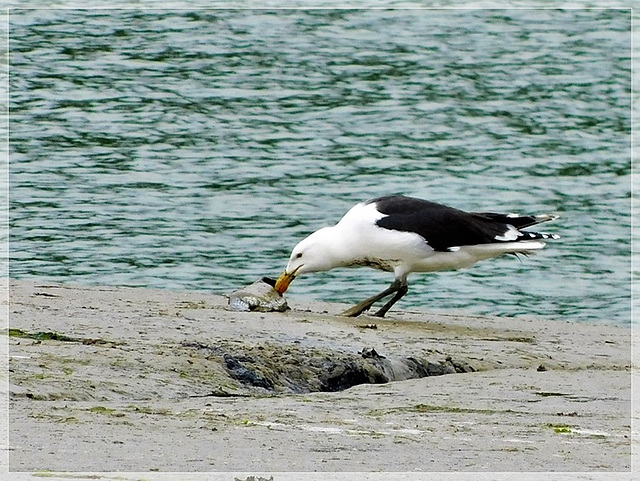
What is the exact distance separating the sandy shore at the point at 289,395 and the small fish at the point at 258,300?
22 centimetres

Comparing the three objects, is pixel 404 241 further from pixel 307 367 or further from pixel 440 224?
pixel 307 367

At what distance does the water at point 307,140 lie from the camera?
1473cm

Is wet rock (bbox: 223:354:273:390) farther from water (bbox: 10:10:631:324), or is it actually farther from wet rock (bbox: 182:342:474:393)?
water (bbox: 10:10:631:324)

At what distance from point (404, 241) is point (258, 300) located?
3.58ft

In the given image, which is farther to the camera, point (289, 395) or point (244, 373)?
point (244, 373)

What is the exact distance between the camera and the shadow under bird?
10.6 metres

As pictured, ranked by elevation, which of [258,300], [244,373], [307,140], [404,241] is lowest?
[307,140]

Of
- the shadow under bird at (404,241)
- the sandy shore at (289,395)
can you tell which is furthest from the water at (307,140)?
the sandy shore at (289,395)

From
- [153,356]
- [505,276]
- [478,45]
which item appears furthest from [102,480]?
[478,45]

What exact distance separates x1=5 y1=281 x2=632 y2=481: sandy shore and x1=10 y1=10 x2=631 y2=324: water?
3.58 m

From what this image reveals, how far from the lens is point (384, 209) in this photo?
35.2ft

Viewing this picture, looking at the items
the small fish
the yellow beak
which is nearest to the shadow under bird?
the yellow beak

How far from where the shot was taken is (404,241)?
10.6 metres

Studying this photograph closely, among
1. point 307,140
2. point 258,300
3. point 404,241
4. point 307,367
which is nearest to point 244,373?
point 307,367
